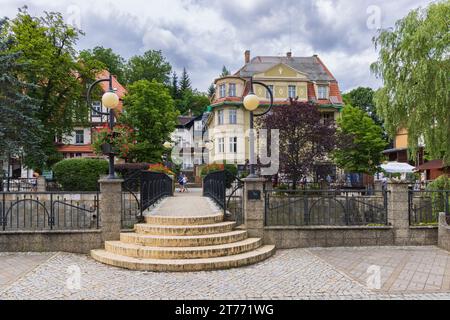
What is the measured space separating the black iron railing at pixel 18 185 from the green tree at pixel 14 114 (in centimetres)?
193

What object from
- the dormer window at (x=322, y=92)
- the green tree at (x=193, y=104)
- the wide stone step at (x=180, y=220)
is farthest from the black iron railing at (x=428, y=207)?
the green tree at (x=193, y=104)

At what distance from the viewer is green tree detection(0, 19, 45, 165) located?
19125 mm

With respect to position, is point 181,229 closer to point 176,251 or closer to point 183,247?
point 183,247

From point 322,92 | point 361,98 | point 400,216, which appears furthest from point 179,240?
point 361,98

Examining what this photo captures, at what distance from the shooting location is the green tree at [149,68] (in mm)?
57625

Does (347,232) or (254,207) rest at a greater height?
(254,207)

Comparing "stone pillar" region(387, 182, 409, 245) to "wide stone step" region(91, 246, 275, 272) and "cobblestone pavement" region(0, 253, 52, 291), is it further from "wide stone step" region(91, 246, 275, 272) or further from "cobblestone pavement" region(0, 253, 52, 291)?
"cobblestone pavement" region(0, 253, 52, 291)

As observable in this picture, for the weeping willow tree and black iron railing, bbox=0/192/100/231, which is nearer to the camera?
black iron railing, bbox=0/192/100/231

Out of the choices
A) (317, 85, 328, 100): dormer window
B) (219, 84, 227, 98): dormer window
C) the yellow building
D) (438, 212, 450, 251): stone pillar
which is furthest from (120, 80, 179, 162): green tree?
(438, 212, 450, 251): stone pillar

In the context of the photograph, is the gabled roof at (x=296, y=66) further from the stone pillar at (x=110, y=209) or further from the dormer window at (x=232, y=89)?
the stone pillar at (x=110, y=209)

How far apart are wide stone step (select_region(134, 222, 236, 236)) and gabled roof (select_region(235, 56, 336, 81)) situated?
30408mm

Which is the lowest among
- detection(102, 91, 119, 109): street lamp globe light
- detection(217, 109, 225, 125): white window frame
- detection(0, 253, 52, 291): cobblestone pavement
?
detection(0, 253, 52, 291): cobblestone pavement

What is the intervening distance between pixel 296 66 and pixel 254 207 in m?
35.1

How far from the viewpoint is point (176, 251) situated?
23.9 feet
